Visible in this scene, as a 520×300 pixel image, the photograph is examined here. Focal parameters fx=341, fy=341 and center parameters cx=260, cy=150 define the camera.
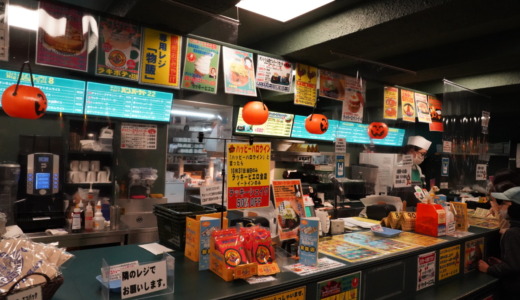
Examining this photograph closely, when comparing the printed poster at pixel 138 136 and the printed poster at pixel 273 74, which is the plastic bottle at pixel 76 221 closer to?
the printed poster at pixel 138 136

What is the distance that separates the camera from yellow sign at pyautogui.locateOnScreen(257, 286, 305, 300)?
68.5 inches

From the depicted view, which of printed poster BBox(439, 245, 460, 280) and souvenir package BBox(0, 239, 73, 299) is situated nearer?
souvenir package BBox(0, 239, 73, 299)

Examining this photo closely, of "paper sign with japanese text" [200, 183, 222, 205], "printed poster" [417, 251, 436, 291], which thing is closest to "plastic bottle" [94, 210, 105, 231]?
"paper sign with japanese text" [200, 183, 222, 205]

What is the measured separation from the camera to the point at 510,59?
516cm

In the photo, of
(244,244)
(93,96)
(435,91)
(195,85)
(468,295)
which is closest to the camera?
(244,244)

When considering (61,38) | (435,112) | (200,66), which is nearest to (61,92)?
(61,38)

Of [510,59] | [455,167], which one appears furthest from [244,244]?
[510,59]

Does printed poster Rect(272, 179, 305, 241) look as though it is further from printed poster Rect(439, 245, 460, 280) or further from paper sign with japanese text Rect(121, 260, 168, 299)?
printed poster Rect(439, 245, 460, 280)

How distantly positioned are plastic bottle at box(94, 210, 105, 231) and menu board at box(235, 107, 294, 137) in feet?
11.4

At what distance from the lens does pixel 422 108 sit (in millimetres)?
6262

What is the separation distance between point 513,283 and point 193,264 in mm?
2717

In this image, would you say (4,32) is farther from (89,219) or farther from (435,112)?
(435,112)

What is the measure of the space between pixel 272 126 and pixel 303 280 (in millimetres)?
5535

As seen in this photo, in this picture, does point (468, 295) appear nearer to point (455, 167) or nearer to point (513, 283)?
point (513, 283)
